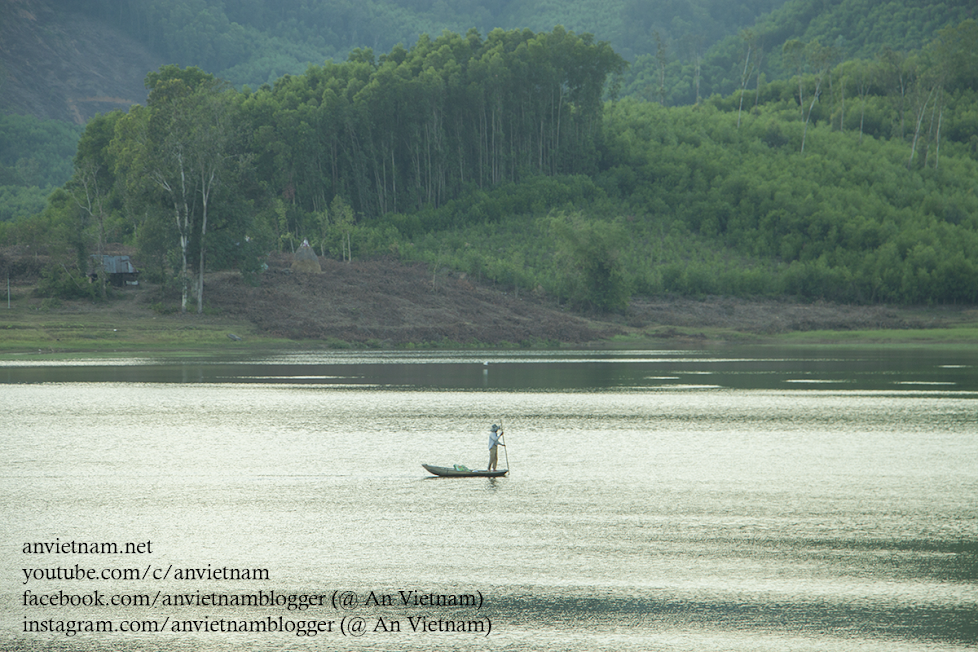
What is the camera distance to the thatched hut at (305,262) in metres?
A: 93.6

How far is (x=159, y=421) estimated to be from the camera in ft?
127

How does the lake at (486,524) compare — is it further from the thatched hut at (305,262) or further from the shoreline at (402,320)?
the thatched hut at (305,262)

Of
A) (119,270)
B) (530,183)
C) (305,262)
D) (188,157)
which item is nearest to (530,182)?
(530,183)

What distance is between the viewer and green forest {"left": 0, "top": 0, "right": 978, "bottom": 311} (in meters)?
83.2

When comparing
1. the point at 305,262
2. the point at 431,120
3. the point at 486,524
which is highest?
the point at 431,120

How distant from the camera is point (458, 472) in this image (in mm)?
27594

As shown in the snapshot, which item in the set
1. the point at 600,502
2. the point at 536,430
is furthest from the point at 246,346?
the point at 600,502

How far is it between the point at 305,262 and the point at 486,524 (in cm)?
7486

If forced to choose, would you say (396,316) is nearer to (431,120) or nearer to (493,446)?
(431,120)

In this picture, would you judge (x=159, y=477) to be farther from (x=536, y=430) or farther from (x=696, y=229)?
(x=696, y=229)

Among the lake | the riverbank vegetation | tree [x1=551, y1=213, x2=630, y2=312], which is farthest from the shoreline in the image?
the lake

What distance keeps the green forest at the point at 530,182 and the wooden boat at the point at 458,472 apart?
58.8 metres

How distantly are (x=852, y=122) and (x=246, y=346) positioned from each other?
116242mm

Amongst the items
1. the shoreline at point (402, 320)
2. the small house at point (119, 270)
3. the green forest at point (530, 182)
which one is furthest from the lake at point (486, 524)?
the green forest at point (530, 182)
